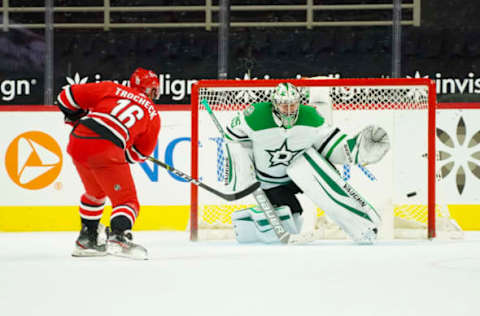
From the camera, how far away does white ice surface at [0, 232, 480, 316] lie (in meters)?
1.88

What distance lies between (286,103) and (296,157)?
1.02 ft

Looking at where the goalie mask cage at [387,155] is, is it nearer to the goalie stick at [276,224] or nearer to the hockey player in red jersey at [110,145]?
the goalie stick at [276,224]

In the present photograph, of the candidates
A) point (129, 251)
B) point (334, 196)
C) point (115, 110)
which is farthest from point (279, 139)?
point (129, 251)

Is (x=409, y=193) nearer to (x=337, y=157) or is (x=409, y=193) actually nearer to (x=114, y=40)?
(x=337, y=157)

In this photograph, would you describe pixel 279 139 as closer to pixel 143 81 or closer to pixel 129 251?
pixel 143 81

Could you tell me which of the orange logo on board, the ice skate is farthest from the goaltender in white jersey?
the orange logo on board

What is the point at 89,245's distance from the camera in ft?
10.7

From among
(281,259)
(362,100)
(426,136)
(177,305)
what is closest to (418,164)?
(426,136)

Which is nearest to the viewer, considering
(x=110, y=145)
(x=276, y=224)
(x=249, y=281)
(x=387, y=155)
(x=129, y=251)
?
(x=249, y=281)

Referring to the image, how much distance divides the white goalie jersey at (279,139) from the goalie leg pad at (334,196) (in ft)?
0.19

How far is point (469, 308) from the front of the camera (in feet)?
6.06

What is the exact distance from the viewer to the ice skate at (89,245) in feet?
10.5

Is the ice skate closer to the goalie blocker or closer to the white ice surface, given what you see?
the white ice surface

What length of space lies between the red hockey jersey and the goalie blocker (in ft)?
2.71
